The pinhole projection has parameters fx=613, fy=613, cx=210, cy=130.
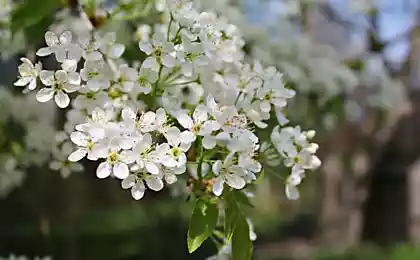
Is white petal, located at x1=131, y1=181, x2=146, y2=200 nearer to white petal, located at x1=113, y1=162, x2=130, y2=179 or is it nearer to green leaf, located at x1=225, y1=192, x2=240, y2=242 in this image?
white petal, located at x1=113, y1=162, x2=130, y2=179

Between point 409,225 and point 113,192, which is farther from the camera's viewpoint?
point 113,192

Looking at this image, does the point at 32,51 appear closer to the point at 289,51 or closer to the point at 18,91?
the point at 18,91

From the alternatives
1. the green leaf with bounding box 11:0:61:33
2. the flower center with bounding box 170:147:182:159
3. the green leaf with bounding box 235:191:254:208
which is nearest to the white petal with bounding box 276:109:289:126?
the green leaf with bounding box 235:191:254:208

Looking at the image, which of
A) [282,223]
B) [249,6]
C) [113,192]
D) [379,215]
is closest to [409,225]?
[379,215]

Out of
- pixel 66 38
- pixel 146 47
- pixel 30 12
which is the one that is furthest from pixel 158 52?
pixel 30 12

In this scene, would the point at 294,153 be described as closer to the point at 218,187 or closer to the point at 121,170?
the point at 218,187

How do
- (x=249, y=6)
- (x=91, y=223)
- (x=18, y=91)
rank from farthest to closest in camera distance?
(x=91, y=223)
(x=249, y=6)
(x=18, y=91)
